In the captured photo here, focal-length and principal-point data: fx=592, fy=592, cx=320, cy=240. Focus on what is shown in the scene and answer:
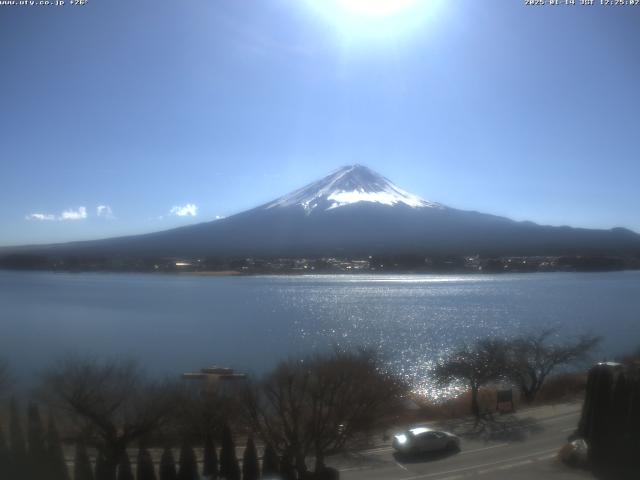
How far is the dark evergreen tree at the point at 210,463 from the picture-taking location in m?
3.42

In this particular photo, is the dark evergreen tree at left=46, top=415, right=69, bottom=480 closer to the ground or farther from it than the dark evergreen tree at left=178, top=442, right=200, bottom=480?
farther from it

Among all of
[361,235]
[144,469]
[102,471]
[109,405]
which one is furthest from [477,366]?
[361,235]

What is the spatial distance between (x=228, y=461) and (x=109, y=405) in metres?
1.06

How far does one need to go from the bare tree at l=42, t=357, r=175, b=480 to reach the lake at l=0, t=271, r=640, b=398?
5.76ft

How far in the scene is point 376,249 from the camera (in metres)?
32.5

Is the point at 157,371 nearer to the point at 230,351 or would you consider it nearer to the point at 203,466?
the point at 230,351

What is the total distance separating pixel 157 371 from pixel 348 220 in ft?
111

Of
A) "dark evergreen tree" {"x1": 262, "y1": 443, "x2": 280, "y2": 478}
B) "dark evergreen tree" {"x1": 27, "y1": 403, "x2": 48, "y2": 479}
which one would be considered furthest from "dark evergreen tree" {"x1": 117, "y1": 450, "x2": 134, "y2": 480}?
"dark evergreen tree" {"x1": 262, "y1": 443, "x2": 280, "y2": 478}

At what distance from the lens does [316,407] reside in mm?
3855

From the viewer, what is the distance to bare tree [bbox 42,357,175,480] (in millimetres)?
3578

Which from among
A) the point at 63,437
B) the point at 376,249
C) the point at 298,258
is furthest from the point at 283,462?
the point at 376,249

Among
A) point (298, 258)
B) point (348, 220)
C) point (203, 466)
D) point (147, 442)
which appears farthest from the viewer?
point (348, 220)

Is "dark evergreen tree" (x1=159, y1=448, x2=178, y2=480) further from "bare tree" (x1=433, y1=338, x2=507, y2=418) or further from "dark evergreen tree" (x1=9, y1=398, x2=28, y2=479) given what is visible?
"bare tree" (x1=433, y1=338, x2=507, y2=418)

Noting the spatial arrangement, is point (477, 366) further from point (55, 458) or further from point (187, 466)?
point (55, 458)
